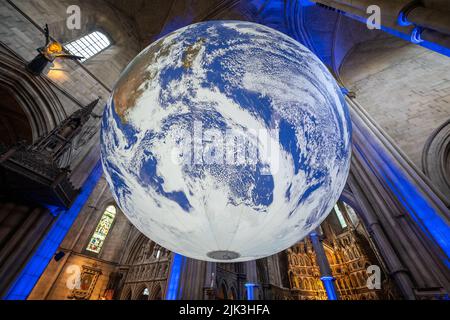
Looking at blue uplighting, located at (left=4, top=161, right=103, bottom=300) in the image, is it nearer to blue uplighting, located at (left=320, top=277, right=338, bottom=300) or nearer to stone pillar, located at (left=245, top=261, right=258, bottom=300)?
stone pillar, located at (left=245, top=261, right=258, bottom=300)

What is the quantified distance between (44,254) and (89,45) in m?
8.72

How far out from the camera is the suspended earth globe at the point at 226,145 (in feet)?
3.27

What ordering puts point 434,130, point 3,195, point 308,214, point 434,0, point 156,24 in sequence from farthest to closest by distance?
point 156,24, point 434,130, point 3,195, point 434,0, point 308,214

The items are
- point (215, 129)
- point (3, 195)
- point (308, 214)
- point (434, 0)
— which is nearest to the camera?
point (215, 129)

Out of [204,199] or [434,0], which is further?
[434,0]

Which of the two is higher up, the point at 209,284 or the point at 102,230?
the point at 102,230

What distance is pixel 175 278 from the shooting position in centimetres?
619

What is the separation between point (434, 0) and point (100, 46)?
11412 mm

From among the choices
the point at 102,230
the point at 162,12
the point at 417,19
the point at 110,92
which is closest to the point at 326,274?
the point at 417,19

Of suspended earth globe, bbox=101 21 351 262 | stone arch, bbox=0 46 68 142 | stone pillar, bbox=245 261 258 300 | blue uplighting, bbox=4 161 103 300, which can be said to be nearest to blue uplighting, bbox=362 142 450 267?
suspended earth globe, bbox=101 21 351 262

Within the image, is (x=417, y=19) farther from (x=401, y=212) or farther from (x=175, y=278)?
(x=175, y=278)

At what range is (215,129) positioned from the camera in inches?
39.1
